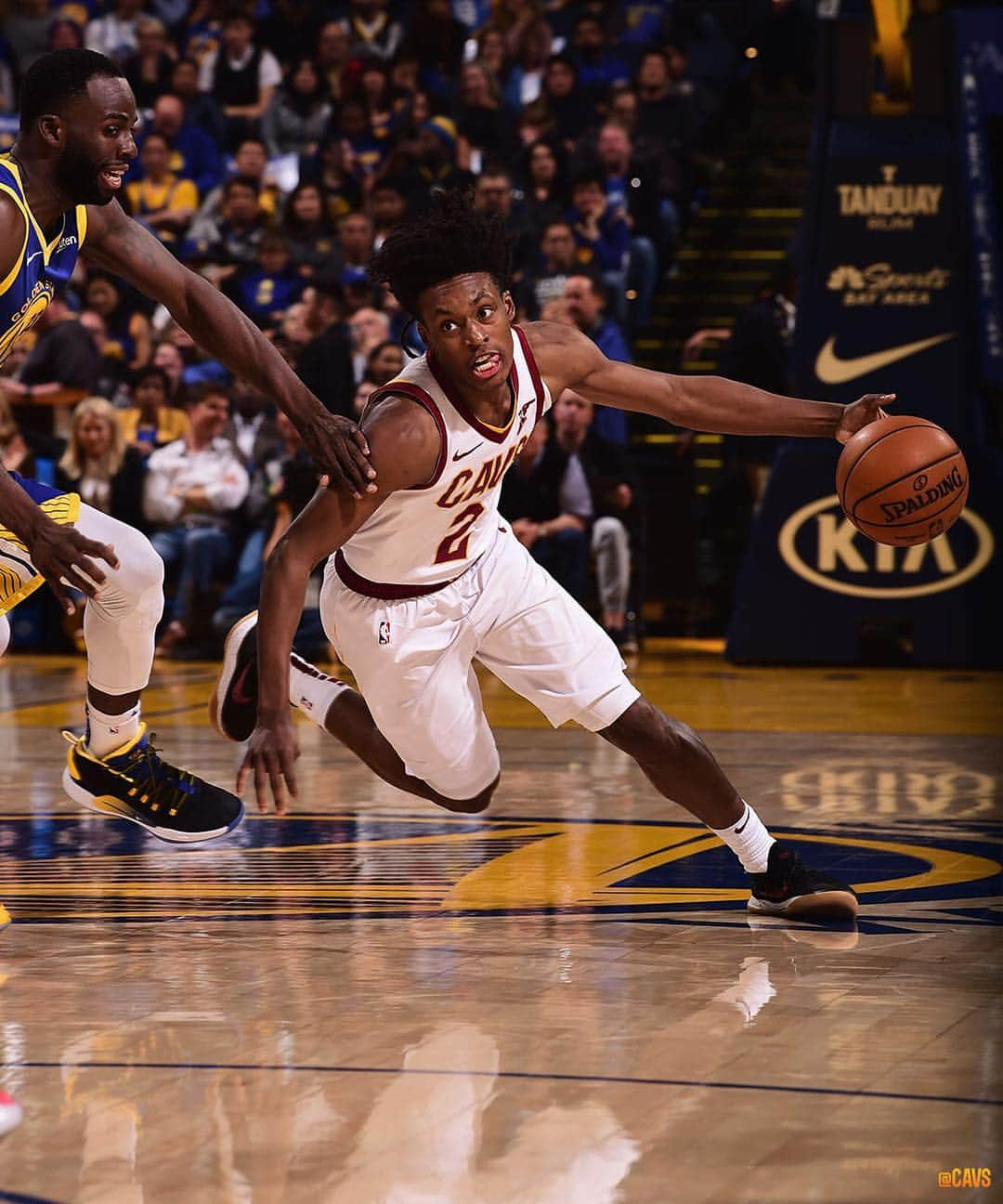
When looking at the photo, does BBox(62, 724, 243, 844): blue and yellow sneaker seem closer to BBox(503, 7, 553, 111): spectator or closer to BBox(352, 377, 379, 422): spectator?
BBox(352, 377, 379, 422): spectator

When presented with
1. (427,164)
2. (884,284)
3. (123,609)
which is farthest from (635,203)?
(123,609)

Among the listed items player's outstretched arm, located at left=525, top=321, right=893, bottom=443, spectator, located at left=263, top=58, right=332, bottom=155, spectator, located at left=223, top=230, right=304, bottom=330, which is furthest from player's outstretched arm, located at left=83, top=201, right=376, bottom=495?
spectator, located at left=263, top=58, right=332, bottom=155

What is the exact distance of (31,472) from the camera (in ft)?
37.7

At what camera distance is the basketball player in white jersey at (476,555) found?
15.6 ft

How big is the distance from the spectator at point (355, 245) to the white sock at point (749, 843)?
850 centimetres

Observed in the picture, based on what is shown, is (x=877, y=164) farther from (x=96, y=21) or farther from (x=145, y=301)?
(x=96, y=21)

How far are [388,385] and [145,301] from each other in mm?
9257

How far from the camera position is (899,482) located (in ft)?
16.7

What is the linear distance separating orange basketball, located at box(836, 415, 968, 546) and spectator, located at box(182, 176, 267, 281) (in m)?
8.86

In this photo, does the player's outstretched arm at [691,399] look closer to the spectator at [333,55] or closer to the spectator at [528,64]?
the spectator at [528,64]

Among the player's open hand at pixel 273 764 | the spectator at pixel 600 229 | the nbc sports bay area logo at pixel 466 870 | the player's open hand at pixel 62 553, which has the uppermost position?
the spectator at pixel 600 229

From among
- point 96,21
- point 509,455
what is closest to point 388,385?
point 509,455

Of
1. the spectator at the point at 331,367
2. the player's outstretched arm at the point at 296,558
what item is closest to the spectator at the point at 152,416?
the spectator at the point at 331,367

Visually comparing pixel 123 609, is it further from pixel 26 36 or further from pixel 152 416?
pixel 26 36
